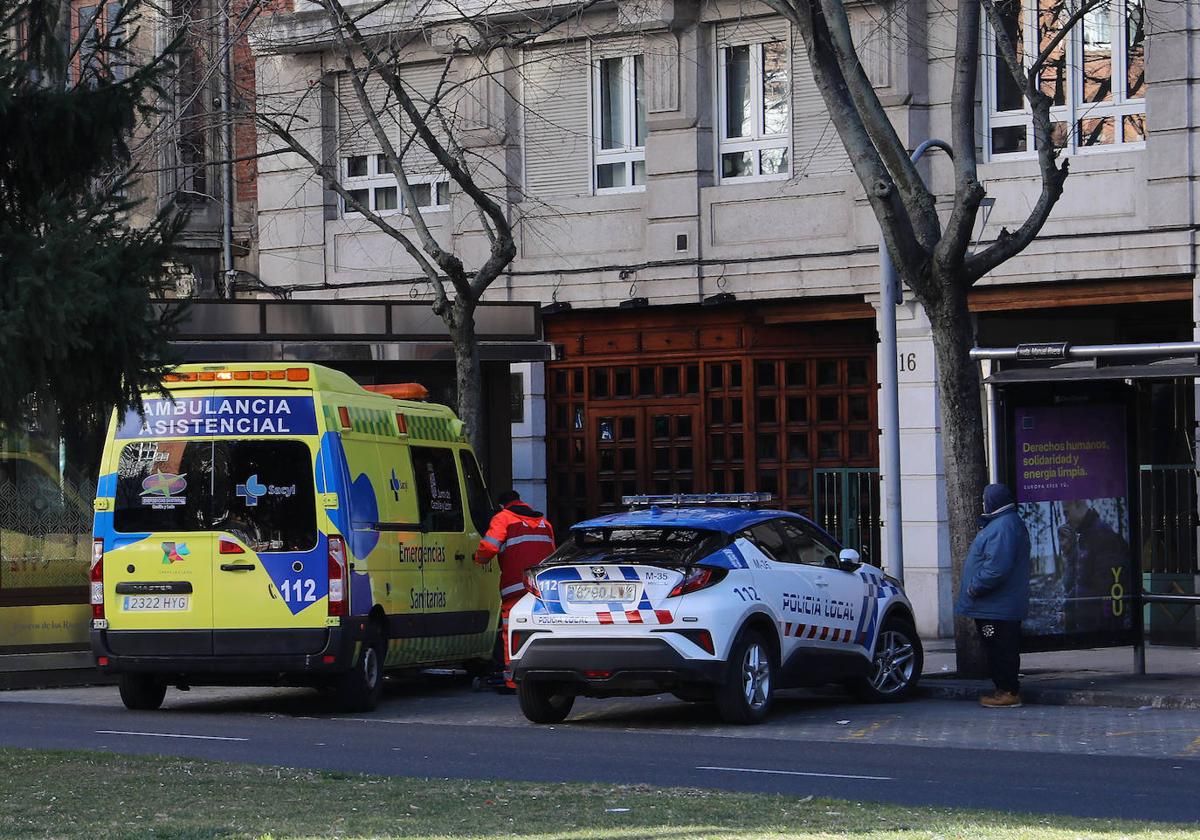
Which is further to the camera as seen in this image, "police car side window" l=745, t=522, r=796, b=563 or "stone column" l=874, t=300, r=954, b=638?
"stone column" l=874, t=300, r=954, b=638

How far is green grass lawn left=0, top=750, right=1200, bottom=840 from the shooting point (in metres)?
8.60

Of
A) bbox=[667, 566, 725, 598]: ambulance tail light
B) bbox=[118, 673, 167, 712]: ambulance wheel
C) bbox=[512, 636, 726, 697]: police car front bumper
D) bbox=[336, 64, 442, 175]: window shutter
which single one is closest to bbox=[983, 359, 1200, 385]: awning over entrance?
bbox=[667, 566, 725, 598]: ambulance tail light

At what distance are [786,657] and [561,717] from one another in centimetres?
167

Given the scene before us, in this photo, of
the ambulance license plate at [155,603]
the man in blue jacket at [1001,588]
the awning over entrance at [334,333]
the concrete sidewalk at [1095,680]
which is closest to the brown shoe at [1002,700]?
the man in blue jacket at [1001,588]

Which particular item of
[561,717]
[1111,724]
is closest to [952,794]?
[1111,724]

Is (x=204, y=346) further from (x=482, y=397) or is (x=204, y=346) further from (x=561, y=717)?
(x=561, y=717)

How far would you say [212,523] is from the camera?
A: 14836mm

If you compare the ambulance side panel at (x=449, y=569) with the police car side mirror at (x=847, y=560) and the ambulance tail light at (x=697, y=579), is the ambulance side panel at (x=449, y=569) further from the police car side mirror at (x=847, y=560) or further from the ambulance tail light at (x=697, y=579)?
the police car side mirror at (x=847, y=560)

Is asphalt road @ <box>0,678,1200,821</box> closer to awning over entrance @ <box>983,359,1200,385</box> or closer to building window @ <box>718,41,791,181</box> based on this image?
awning over entrance @ <box>983,359,1200,385</box>

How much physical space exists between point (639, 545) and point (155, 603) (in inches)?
141

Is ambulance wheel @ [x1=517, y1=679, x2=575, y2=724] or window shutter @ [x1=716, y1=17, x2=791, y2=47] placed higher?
window shutter @ [x1=716, y1=17, x2=791, y2=47]

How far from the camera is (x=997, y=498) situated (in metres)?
15.0

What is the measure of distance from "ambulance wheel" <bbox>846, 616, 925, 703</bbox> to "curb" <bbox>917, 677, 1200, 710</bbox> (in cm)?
29

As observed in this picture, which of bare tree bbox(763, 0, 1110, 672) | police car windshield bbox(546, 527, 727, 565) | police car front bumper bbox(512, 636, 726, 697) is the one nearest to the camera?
police car front bumper bbox(512, 636, 726, 697)
